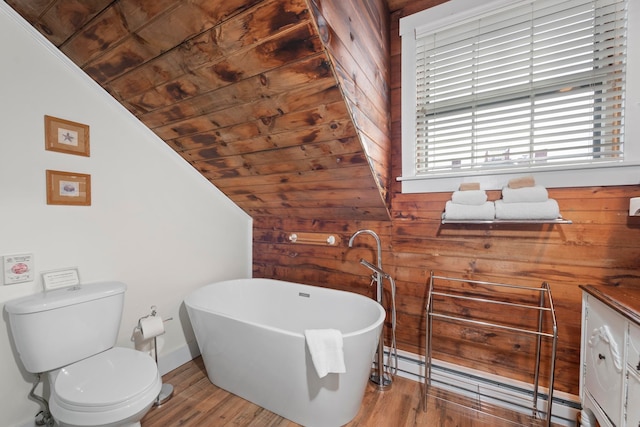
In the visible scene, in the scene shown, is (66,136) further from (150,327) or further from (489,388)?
(489,388)

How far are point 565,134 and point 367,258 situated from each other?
1.44 metres

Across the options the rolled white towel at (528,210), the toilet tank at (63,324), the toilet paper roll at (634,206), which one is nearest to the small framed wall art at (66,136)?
the toilet tank at (63,324)

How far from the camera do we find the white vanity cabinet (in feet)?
3.20

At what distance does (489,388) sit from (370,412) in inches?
31.1

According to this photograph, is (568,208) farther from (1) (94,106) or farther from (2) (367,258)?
(1) (94,106)

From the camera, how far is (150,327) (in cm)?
178

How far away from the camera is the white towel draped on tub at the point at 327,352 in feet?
4.54

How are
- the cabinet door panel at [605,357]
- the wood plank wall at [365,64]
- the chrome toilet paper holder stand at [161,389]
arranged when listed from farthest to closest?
the chrome toilet paper holder stand at [161,389] → the wood plank wall at [365,64] → the cabinet door panel at [605,357]

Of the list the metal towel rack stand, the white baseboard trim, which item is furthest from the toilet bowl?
the metal towel rack stand

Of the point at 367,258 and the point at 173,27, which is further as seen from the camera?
the point at 367,258

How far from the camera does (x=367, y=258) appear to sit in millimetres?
2207

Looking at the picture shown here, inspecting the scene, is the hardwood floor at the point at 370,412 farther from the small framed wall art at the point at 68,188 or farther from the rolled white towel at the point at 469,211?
the small framed wall art at the point at 68,188

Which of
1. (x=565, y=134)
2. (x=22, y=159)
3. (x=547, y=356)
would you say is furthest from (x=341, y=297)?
(x=22, y=159)

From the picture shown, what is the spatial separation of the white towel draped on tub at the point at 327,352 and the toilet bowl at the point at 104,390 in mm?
741
